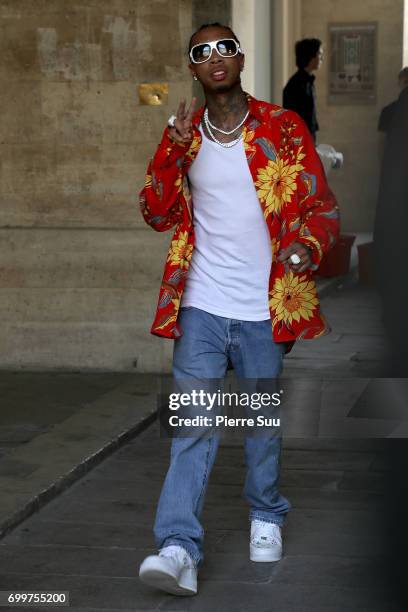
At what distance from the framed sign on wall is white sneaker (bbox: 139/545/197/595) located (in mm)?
14268

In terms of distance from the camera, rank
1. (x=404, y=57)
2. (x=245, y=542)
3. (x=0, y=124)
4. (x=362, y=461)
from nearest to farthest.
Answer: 1. (x=245, y=542)
2. (x=362, y=461)
3. (x=0, y=124)
4. (x=404, y=57)

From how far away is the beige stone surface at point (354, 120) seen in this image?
698 inches

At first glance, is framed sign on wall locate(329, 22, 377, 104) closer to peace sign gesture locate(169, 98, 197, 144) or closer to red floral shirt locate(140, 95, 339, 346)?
red floral shirt locate(140, 95, 339, 346)

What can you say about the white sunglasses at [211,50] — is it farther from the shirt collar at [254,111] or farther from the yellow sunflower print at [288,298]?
the yellow sunflower print at [288,298]

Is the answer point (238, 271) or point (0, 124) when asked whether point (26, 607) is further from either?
point (0, 124)

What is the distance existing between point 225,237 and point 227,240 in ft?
0.04

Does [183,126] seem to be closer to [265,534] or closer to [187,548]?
[187,548]

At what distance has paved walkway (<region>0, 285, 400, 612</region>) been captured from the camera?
4.15 metres

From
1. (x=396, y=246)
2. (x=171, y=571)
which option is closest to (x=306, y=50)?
(x=171, y=571)

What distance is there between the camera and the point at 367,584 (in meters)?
4.20

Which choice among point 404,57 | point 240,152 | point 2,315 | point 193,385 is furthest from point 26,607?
point 404,57

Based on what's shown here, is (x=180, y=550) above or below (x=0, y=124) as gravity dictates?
below

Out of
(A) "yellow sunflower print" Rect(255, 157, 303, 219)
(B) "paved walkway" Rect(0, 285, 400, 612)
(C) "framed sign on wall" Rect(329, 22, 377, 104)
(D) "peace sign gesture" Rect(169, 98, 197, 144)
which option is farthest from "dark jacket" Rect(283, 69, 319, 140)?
(D) "peace sign gesture" Rect(169, 98, 197, 144)

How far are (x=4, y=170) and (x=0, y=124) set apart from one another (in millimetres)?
272
